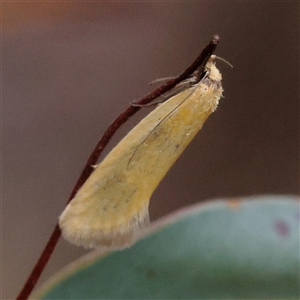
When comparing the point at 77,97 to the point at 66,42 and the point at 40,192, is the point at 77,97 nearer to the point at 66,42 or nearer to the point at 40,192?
the point at 66,42

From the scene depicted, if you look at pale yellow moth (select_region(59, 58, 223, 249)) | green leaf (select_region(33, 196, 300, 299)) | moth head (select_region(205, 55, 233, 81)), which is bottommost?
green leaf (select_region(33, 196, 300, 299))

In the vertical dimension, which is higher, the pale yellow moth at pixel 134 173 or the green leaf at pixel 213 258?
the pale yellow moth at pixel 134 173

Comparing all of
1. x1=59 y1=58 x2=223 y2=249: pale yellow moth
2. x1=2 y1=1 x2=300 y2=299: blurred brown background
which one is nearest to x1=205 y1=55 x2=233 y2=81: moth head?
x1=59 y1=58 x2=223 y2=249: pale yellow moth

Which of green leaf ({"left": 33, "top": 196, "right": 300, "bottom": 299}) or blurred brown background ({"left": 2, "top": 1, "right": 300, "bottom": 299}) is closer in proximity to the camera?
green leaf ({"left": 33, "top": 196, "right": 300, "bottom": 299})

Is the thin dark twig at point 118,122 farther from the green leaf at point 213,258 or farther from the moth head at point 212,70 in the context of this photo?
the green leaf at point 213,258

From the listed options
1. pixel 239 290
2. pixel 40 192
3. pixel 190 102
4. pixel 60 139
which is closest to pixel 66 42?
pixel 60 139

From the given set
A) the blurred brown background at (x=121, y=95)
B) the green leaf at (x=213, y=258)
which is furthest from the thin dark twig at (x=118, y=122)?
the blurred brown background at (x=121, y=95)

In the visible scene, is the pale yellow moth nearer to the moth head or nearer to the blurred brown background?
the moth head
